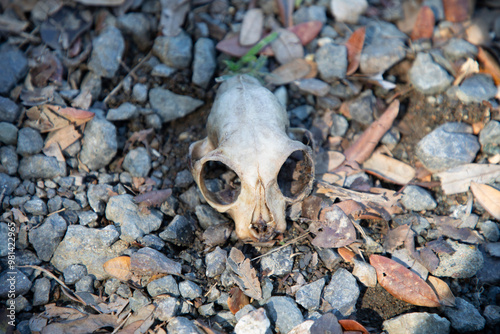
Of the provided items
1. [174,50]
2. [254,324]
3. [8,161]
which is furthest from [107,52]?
[254,324]

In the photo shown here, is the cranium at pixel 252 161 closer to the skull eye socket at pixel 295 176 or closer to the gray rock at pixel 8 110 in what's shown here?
the skull eye socket at pixel 295 176

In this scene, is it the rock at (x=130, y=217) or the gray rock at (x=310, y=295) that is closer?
the gray rock at (x=310, y=295)

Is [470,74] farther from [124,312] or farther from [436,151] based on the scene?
[124,312]

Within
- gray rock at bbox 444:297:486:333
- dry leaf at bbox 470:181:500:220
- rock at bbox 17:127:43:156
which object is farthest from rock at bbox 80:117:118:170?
dry leaf at bbox 470:181:500:220

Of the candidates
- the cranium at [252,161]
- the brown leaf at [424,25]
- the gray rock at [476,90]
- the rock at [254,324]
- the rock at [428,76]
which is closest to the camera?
the rock at [254,324]

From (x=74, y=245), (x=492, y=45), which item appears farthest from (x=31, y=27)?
(x=492, y=45)

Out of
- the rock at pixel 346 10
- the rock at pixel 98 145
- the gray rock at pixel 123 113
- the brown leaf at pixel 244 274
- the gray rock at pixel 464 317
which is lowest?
the gray rock at pixel 464 317

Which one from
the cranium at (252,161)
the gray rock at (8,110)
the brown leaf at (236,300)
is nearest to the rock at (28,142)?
the gray rock at (8,110)
